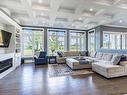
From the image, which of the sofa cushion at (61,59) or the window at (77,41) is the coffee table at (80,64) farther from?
the window at (77,41)

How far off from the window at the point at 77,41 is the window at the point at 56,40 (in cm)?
78

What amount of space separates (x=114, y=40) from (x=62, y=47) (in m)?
4.48

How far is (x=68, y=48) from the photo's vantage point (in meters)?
Result: 9.28

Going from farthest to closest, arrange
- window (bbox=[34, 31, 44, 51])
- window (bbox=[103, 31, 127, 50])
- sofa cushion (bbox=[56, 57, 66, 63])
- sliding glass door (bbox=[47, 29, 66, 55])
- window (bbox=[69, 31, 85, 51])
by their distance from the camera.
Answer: window (bbox=[69, 31, 85, 51]) → sliding glass door (bbox=[47, 29, 66, 55]) → window (bbox=[34, 31, 44, 51]) → window (bbox=[103, 31, 127, 50]) → sofa cushion (bbox=[56, 57, 66, 63])

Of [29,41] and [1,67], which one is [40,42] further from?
[1,67]

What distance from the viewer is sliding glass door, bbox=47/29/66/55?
349 inches

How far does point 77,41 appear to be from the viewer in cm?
988

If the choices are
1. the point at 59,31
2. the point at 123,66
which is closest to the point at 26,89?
the point at 123,66

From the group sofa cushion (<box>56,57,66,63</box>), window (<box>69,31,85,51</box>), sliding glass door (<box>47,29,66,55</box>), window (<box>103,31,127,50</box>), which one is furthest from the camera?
window (<box>69,31,85,51</box>)

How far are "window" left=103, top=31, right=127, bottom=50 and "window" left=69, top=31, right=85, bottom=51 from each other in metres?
2.45

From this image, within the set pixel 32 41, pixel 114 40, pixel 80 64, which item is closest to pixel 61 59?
pixel 80 64

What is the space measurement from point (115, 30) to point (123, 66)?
464cm

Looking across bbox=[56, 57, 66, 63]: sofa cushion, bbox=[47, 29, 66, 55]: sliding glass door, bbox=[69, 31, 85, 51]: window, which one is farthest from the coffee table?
bbox=[69, 31, 85, 51]: window

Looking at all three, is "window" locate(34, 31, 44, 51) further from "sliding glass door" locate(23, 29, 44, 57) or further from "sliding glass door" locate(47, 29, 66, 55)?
"sliding glass door" locate(47, 29, 66, 55)
